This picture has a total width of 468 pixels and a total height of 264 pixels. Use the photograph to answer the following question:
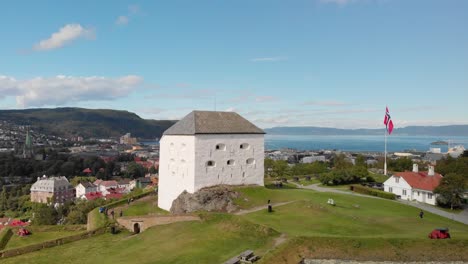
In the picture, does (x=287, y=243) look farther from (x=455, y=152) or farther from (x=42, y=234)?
(x=455, y=152)

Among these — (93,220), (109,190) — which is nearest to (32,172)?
(109,190)

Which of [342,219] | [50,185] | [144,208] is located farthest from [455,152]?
[342,219]

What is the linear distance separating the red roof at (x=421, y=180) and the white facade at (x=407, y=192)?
33cm

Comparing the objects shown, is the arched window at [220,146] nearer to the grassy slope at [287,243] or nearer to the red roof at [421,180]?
the grassy slope at [287,243]

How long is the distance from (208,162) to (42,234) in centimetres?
1305

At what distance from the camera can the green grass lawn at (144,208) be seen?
31.9 m

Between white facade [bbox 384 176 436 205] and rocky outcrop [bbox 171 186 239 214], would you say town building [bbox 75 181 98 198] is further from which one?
white facade [bbox 384 176 436 205]

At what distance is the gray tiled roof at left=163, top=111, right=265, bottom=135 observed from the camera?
3052cm

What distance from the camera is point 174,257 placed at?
16.8 m

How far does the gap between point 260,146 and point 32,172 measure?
395 feet

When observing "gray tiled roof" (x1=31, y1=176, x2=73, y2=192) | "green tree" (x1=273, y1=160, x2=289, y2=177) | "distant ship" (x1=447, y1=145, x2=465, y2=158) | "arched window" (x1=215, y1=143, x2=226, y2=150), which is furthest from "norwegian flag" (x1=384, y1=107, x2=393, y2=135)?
→ "distant ship" (x1=447, y1=145, x2=465, y2=158)

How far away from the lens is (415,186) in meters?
38.8

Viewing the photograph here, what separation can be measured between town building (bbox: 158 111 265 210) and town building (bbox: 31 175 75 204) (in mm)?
69760

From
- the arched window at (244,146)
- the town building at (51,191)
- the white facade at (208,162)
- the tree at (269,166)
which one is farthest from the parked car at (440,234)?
the town building at (51,191)
